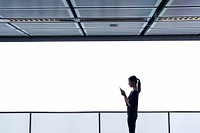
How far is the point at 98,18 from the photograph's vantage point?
6.03 m

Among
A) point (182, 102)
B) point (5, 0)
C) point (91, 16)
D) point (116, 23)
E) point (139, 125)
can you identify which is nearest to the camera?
point (5, 0)

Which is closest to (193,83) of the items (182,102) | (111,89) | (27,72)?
(182,102)

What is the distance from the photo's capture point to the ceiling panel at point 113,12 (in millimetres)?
5336

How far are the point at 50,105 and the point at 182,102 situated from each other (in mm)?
3154

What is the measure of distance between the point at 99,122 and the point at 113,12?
3029 millimetres

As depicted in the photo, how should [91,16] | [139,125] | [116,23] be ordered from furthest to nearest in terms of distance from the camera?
[139,125] → [116,23] → [91,16]

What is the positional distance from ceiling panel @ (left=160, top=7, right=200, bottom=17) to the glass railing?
264 centimetres

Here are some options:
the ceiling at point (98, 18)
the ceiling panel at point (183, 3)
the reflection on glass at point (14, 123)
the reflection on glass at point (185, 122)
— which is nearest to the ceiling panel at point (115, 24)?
the ceiling at point (98, 18)

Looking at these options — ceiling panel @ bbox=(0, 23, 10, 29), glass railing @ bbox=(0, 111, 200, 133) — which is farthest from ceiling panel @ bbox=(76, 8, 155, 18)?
glass railing @ bbox=(0, 111, 200, 133)

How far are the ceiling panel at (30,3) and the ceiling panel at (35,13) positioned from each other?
0.32 meters

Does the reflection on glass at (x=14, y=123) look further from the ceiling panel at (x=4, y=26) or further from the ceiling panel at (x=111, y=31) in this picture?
the ceiling panel at (x=111, y=31)

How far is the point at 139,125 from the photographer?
7.79m

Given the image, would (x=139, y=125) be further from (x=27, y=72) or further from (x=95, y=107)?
(x=27, y=72)

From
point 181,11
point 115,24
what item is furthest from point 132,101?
point 181,11
